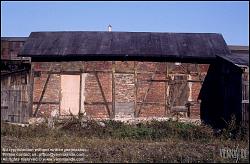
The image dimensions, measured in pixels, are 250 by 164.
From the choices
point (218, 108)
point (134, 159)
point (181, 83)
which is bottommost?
point (134, 159)

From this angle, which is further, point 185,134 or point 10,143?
point 185,134

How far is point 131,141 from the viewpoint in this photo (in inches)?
459

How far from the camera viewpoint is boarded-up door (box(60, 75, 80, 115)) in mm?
16500

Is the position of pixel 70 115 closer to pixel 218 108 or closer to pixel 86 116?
pixel 86 116

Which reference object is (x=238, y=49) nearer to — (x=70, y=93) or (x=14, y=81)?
(x=70, y=93)

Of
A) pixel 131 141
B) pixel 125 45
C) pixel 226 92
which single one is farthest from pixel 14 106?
pixel 226 92

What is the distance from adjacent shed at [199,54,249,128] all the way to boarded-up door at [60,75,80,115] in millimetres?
6208

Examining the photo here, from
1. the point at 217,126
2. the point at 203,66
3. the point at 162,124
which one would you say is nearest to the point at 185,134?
the point at 162,124

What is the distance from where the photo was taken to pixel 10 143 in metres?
10.1

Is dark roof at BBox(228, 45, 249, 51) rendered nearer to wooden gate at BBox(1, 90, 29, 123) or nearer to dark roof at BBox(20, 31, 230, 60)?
dark roof at BBox(20, 31, 230, 60)

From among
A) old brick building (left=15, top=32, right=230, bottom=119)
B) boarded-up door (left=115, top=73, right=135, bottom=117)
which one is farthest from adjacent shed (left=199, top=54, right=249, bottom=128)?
boarded-up door (left=115, top=73, right=135, bottom=117)

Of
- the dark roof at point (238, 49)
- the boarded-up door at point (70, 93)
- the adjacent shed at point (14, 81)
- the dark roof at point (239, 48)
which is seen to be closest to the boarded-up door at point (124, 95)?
the boarded-up door at point (70, 93)

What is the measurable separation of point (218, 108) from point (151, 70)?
3.83 metres

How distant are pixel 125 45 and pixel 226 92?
221 inches
